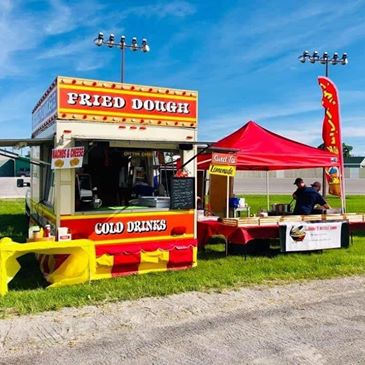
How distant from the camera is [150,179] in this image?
28.0ft

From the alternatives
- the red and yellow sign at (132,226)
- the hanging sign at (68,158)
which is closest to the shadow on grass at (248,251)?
the red and yellow sign at (132,226)

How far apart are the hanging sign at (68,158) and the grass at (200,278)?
173 centimetres

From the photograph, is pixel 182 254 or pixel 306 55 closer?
pixel 182 254

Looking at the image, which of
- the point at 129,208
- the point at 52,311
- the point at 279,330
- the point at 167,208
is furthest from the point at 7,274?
the point at 279,330

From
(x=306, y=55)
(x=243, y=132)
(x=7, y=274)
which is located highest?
(x=306, y=55)

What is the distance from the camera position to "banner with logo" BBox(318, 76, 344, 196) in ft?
39.6

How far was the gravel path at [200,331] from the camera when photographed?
14.0ft

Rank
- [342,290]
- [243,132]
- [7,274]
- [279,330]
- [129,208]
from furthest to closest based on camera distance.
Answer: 1. [243,132]
2. [129,208]
3. [342,290]
4. [7,274]
5. [279,330]

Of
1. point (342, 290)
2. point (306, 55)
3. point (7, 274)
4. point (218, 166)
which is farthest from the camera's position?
point (306, 55)

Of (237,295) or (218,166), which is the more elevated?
(218,166)

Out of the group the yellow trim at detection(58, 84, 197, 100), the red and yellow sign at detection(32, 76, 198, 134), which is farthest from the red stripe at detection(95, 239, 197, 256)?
the yellow trim at detection(58, 84, 197, 100)

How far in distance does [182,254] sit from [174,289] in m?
1.31

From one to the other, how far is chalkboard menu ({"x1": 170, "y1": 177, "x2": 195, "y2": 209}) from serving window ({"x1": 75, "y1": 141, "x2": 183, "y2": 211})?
0.63ft

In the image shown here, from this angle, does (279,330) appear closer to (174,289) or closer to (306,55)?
(174,289)
